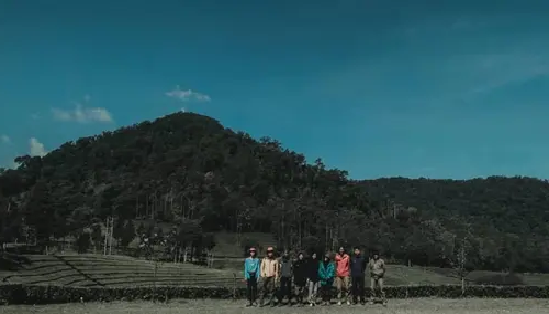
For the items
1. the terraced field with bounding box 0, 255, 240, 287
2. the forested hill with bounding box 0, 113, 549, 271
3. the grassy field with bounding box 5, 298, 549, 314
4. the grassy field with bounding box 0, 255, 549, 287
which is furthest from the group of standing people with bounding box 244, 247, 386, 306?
the forested hill with bounding box 0, 113, 549, 271

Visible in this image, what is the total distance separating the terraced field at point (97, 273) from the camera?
4597cm

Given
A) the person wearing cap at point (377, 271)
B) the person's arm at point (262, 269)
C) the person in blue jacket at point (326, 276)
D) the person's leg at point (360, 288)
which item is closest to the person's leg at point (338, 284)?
the person in blue jacket at point (326, 276)

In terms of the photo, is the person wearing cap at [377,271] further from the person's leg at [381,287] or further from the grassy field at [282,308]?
the grassy field at [282,308]

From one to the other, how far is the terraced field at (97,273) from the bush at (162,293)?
77.4 ft

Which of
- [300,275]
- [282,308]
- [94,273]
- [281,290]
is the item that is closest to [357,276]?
[300,275]

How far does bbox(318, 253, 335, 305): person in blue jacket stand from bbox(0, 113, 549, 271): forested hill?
2698 inches

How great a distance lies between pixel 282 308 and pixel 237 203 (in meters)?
109

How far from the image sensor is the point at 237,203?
12638 cm

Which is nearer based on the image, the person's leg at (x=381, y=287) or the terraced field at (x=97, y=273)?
the person's leg at (x=381, y=287)

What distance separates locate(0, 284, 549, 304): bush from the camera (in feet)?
59.7

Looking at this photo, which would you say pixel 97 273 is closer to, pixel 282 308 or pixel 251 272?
pixel 251 272

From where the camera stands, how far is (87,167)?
183250mm

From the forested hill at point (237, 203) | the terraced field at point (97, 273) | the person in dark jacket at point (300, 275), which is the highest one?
the forested hill at point (237, 203)

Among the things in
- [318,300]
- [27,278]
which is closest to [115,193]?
[27,278]
